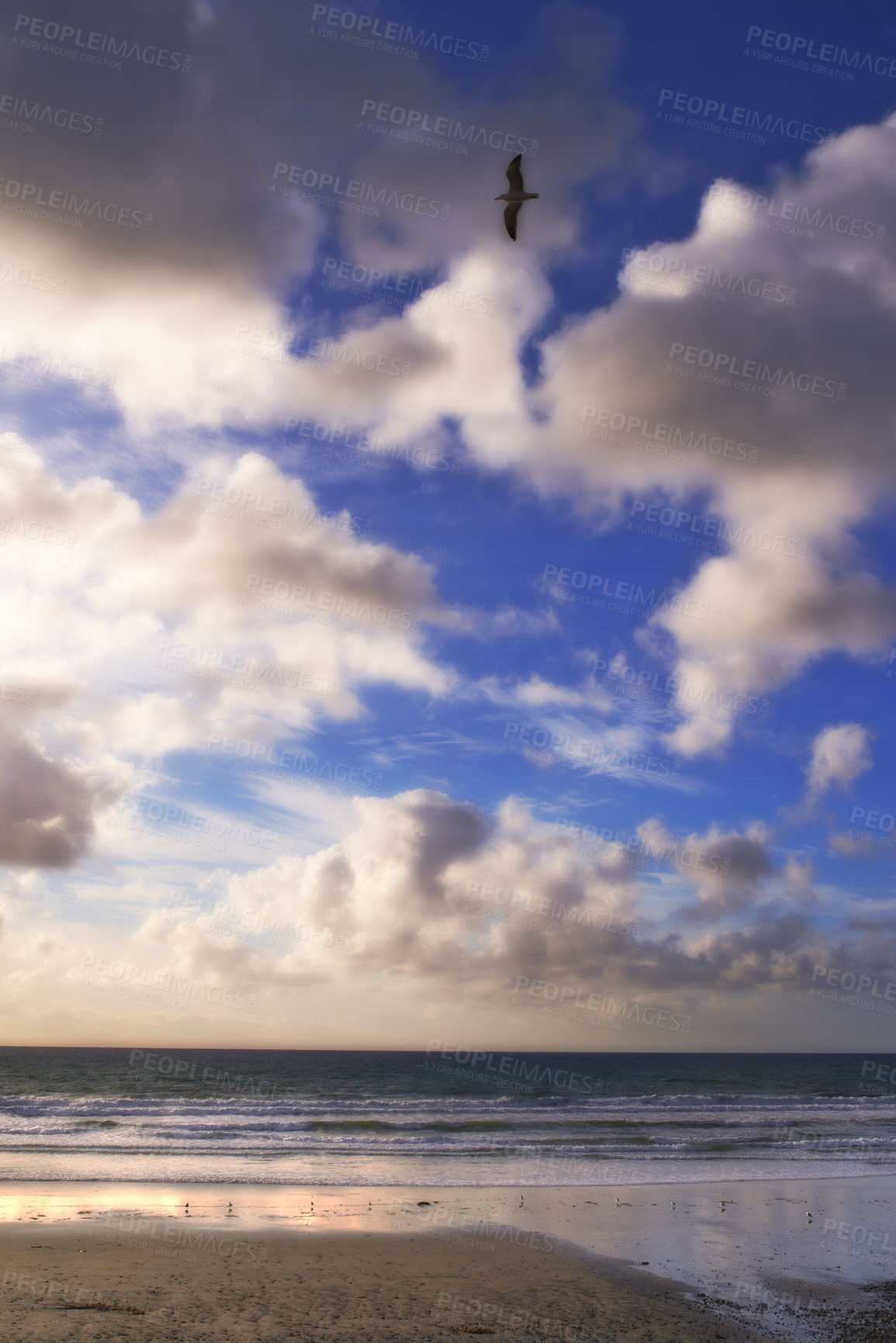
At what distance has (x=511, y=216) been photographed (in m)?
10.7

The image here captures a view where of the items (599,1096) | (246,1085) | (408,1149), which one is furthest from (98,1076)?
(408,1149)

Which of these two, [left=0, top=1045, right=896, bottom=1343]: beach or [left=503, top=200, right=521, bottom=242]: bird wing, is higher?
[left=503, top=200, right=521, bottom=242]: bird wing

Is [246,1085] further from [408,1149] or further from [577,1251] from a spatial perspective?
[577,1251]

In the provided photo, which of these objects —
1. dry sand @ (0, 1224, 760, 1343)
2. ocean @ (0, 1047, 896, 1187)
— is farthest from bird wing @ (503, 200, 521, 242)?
ocean @ (0, 1047, 896, 1187)

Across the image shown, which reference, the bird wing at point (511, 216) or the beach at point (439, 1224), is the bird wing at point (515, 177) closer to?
the bird wing at point (511, 216)

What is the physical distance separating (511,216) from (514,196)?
15.9 inches

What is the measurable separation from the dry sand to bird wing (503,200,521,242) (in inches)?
538

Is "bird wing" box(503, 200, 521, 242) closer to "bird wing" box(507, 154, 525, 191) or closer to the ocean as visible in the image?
"bird wing" box(507, 154, 525, 191)

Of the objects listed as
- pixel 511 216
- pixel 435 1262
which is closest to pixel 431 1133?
pixel 435 1262

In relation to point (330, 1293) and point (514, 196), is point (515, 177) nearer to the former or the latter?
point (514, 196)

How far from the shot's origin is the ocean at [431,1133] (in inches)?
826

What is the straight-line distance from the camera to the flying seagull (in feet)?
34.8

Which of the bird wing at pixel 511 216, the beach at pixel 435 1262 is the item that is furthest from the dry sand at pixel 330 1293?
the bird wing at pixel 511 216

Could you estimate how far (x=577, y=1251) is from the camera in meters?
13.6
